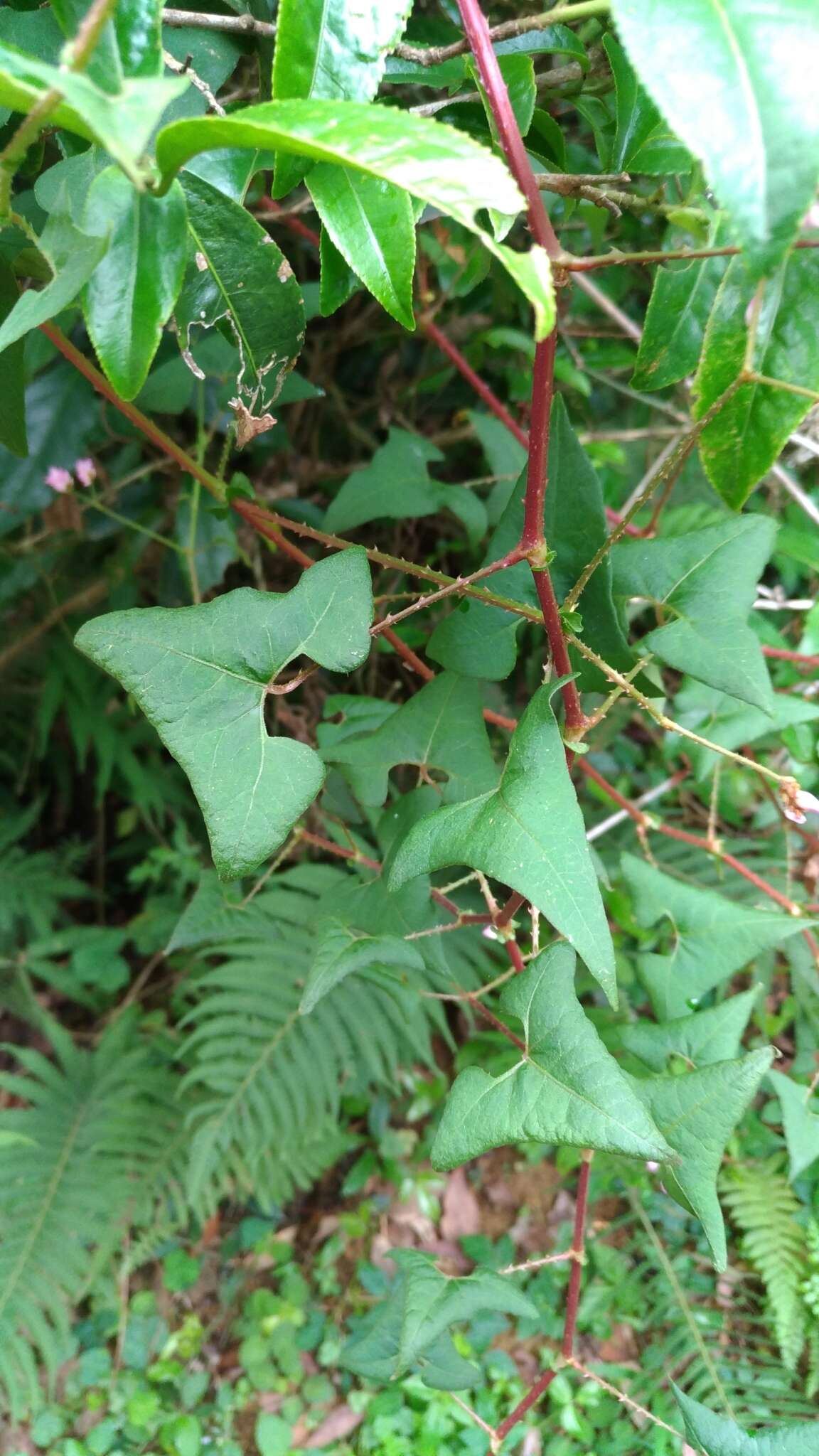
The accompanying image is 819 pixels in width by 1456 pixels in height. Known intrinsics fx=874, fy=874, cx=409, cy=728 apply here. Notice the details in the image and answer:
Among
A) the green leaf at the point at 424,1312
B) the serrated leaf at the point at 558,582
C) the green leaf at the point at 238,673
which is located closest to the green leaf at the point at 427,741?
the serrated leaf at the point at 558,582

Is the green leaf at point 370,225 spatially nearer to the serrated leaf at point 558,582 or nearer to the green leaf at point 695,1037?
the serrated leaf at point 558,582

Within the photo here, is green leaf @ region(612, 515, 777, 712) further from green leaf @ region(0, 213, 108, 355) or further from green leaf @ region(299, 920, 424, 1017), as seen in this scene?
green leaf @ region(0, 213, 108, 355)

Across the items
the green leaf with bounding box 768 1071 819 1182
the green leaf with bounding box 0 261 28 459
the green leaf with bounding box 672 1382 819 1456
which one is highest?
the green leaf with bounding box 0 261 28 459

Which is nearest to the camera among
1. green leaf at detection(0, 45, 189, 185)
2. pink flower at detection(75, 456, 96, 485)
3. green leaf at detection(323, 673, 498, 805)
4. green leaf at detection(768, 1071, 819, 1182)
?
green leaf at detection(0, 45, 189, 185)

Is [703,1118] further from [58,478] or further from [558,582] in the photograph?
[58,478]

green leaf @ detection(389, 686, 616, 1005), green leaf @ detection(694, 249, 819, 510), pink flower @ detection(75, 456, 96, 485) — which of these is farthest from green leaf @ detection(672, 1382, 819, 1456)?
pink flower @ detection(75, 456, 96, 485)

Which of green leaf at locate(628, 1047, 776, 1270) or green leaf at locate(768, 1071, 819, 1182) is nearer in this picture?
green leaf at locate(628, 1047, 776, 1270)

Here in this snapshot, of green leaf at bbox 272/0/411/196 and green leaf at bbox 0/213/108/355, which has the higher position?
green leaf at bbox 272/0/411/196

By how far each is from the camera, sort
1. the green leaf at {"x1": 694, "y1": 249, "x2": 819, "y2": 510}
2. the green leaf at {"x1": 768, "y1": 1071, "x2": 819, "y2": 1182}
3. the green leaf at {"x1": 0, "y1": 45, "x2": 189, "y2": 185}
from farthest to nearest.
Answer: the green leaf at {"x1": 768, "y1": 1071, "x2": 819, "y2": 1182} → the green leaf at {"x1": 694, "y1": 249, "x2": 819, "y2": 510} → the green leaf at {"x1": 0, "y1": 45, "x2": 189, "y2": 185}
